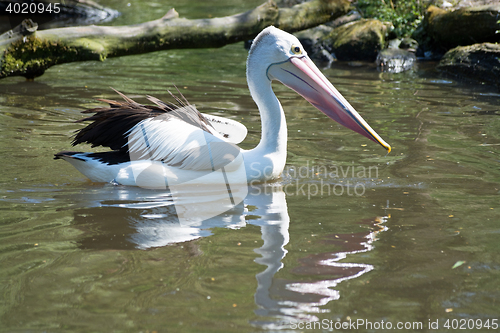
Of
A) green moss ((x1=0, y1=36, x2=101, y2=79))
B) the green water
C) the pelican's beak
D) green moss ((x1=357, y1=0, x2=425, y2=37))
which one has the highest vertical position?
green moss ((x1=357, y1=0, x2=425, y2=37))

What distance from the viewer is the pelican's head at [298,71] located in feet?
11.9

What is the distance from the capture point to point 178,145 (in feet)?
11.8

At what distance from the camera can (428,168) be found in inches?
163

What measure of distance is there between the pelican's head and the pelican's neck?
0.28 feet

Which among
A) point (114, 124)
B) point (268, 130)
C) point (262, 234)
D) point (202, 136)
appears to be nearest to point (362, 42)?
point (268, 130)

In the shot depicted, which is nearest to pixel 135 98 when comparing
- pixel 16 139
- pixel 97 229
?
pixel 16 139

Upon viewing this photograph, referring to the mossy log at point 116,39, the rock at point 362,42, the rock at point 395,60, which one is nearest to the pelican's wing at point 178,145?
the mossy log at point 116,39

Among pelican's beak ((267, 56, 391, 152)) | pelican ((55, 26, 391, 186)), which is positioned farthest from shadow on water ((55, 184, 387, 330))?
pelican's beak ((267, 56, 391, 152))

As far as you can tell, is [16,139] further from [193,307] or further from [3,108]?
[193,307]

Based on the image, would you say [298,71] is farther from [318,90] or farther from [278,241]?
[278,241]

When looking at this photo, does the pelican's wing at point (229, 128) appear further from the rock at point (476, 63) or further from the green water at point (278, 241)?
the rock at point (476, 63)

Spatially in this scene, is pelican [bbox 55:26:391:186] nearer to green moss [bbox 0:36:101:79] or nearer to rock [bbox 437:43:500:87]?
green moss [bbox 0:36:101:79]

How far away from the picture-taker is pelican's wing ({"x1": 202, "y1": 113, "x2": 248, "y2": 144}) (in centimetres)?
398

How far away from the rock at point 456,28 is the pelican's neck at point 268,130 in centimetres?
594
